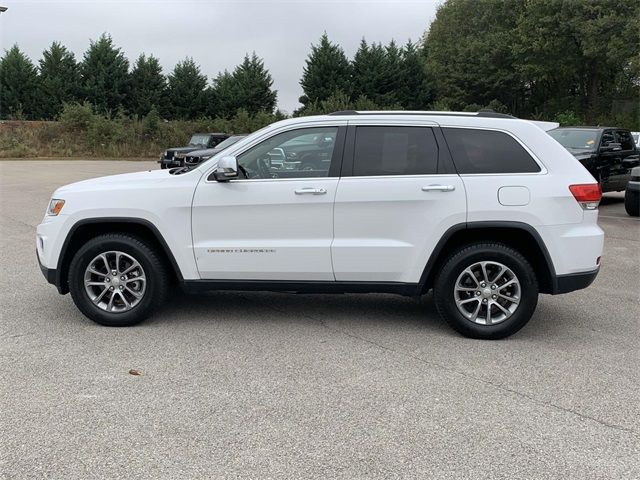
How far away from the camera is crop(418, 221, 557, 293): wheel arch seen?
4.80 m

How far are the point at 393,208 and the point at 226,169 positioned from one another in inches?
54.1

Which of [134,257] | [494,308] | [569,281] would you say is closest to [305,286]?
[134,257]

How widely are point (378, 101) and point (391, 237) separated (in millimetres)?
46943

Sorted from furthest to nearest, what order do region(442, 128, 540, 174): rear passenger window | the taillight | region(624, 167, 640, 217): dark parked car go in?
1. region(624, 167, 640, 217): dark parked car
2. region(442, 128, 540, 174): rear passenger window
3. the taillight

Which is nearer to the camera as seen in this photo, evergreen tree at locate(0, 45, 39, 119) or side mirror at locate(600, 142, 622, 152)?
side mirror at locate(600, 142, 622, 152)

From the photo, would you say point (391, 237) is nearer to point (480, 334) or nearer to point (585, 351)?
point (480, 334)

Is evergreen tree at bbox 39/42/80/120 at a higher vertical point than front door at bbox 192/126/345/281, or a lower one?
higher

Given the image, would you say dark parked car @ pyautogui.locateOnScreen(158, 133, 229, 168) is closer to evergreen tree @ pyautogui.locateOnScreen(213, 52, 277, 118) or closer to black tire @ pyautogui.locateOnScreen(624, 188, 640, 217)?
black tire @ pyautogui.locateOnScreen(624, 188, 640, 217)

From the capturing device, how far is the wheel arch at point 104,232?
5.01 metres

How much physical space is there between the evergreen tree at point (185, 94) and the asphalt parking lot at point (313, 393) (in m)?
45.6

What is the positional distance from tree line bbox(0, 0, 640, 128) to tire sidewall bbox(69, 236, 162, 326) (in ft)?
130

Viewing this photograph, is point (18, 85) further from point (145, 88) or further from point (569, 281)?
point (569, 281)

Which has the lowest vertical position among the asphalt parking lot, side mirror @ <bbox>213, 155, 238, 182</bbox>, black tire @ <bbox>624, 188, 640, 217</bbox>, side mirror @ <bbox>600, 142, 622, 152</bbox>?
the asphalt parking lot

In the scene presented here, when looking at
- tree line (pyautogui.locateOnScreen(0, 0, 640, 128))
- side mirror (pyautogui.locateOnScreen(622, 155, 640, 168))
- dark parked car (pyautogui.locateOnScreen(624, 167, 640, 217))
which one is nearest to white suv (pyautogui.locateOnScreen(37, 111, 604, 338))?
dark parked car (pyautogui.locateOnScreen(624, 167, 640, 217))
